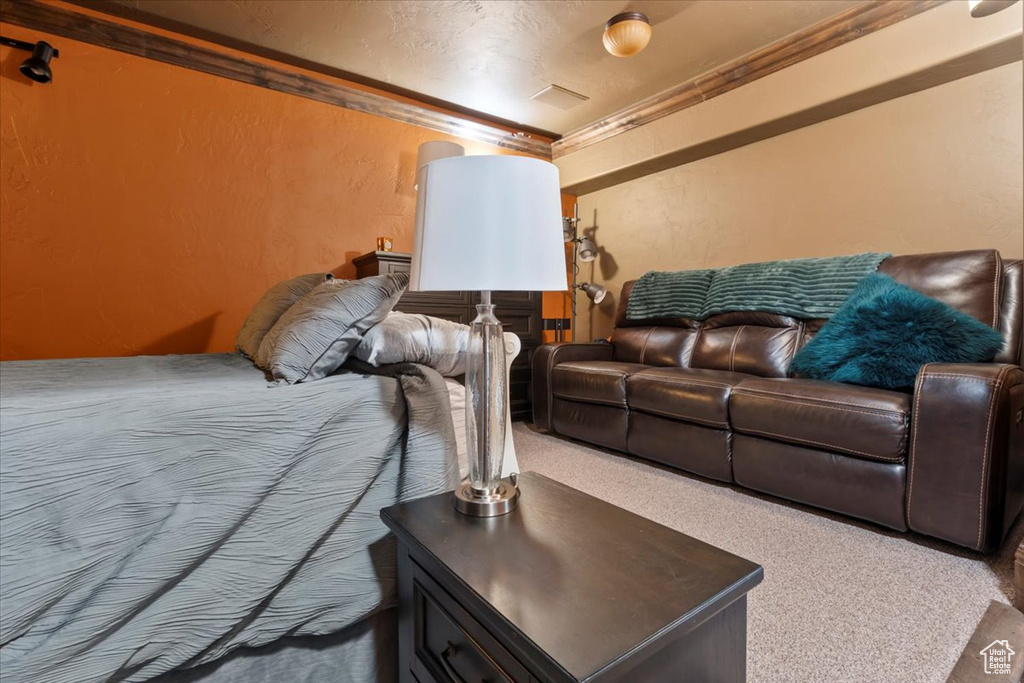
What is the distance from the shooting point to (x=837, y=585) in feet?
4.45

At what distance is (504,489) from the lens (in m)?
0.94

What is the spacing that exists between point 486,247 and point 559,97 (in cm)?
316

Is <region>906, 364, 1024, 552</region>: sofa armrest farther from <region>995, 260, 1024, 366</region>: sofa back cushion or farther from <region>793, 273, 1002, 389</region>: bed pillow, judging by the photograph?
<region>995, 260, 1024, 366</region>: sofa back cushion

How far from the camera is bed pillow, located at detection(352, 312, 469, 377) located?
1.36m

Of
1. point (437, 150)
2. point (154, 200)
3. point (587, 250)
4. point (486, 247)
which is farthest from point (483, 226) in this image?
point (587, 250)

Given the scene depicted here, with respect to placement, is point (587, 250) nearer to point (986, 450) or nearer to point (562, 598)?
point (986, 450)

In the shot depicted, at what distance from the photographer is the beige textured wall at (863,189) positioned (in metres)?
2.22

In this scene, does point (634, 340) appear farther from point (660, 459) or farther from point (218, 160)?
point (218, 160)

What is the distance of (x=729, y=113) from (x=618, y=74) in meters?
0.77

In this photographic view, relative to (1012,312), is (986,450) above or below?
below

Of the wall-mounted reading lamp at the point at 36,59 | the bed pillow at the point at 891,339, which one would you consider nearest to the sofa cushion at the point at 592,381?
the bed pillow at the point at 891,339

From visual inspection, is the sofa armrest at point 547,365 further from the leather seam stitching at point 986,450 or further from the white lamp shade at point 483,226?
the white lamp shade at point 483,226

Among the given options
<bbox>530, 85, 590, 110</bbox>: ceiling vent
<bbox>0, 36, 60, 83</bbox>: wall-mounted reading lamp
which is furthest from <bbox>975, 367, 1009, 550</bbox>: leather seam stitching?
<bbox>0, 36, 60, 83</bbox>: wall-mounted reading lamp

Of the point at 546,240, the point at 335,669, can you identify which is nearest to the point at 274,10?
the point at 546,240
